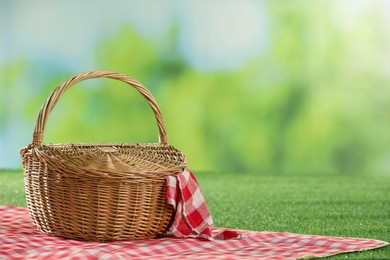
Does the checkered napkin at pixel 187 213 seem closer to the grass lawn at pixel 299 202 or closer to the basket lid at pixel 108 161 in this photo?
the basket lid at pixel 108 161

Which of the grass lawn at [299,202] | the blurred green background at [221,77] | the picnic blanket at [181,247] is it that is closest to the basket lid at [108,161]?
the picnic blanket at [181,247]

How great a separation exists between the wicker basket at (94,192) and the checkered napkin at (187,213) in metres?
0.03

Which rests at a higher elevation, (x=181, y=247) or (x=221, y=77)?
(x=221, y=77)

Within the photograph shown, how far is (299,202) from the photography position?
157 inches

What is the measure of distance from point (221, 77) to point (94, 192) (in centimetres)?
355

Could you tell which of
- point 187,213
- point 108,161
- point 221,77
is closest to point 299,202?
point 187,213

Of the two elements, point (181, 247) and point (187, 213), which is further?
point (187, 213)

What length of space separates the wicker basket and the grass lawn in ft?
1.92

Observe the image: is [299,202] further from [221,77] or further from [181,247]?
[221,77]

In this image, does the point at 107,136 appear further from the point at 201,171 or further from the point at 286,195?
the point at 286,195

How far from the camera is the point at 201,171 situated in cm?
580

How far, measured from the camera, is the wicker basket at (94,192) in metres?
2.56

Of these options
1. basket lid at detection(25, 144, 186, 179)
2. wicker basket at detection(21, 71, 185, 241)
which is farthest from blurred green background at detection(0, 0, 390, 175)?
wicker basket at detection(21, 71, 185, 241)

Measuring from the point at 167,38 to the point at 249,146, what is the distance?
1.07 m
